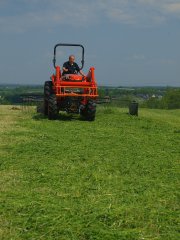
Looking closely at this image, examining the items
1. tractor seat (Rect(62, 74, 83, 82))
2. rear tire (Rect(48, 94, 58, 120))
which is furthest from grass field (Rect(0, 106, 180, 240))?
tractor seat (Rect(62, 74, 83, 82))

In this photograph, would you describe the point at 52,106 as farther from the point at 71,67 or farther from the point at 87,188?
the point at 87,188

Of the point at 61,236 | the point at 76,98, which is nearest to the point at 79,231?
the point at 61,236

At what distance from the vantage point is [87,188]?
5367 mm

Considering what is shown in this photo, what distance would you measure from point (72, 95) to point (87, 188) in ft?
28.7

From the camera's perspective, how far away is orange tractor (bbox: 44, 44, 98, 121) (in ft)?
46.1

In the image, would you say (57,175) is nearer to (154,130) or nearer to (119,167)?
(119,167)

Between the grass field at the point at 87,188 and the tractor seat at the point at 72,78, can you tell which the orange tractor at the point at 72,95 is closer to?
the tractor seat at the point at 72,78

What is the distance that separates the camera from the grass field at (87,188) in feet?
13.1

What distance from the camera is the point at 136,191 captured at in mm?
5312

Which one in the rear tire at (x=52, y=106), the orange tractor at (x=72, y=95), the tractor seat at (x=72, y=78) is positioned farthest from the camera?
the tractor seat at (x=72, y=78)

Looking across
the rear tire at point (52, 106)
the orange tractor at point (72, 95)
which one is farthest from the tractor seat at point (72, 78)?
the rear tire at point (52, 106)

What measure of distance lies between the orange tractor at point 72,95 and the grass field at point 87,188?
402 centimetres

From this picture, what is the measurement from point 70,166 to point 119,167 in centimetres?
73

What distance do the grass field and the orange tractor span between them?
13.2ft
